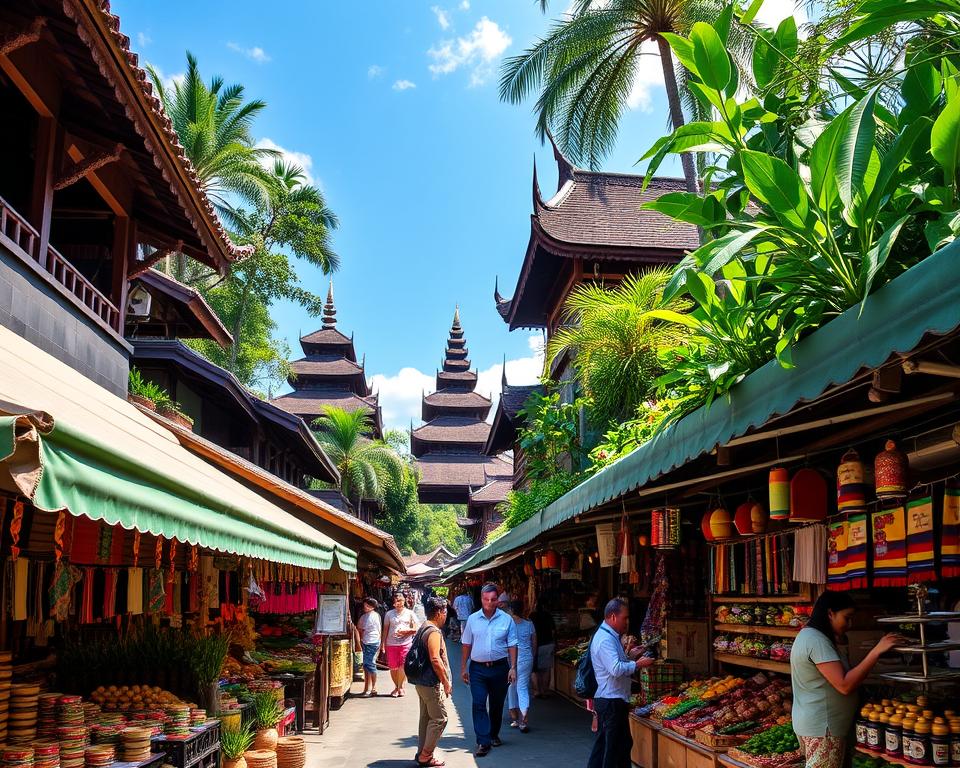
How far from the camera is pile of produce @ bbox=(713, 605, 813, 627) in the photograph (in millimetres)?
7402

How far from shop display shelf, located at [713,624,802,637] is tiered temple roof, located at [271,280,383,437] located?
150 feet

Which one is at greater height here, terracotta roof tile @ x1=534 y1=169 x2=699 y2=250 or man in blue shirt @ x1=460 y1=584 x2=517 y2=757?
terracotta roof tile @ x1=534 y1=169 x2=699 y2=250

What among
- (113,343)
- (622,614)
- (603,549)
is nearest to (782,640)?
(622,614)

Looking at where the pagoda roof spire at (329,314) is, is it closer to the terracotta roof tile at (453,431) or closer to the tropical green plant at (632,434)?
the terracotta roof tile at (453,431)

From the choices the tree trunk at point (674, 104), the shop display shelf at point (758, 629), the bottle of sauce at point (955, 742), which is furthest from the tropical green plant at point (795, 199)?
the tree trunk at point (674, 104)

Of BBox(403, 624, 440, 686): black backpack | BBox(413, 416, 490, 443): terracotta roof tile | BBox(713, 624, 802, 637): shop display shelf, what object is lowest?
BBox(403, 624, 440, 686): black backpack

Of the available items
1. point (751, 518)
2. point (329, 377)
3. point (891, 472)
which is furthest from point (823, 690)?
point (329, 377)

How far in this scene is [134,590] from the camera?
7.28 meters

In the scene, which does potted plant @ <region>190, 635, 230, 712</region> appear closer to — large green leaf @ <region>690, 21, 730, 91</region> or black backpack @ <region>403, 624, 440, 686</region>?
black backpack @ <region>403, 624, 440, 686</region>

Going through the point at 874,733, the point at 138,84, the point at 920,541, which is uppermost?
the point at 138,84

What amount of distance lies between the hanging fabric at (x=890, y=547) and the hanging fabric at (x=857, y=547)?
59 mm

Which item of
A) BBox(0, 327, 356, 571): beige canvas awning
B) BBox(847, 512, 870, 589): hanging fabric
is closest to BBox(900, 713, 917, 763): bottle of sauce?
BBox(847, 512, 870, 589): hanging fabric

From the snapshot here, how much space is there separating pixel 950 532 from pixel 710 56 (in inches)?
105

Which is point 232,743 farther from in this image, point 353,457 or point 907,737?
point 353,457
